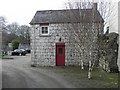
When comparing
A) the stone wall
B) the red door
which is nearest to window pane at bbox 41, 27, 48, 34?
the stone wall

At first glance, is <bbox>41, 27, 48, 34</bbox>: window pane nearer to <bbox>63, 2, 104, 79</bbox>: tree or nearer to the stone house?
the stone house

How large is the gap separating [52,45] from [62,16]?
3402 millimetres

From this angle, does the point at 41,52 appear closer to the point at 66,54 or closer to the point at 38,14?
the point at 66,54

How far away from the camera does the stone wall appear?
73.6ft

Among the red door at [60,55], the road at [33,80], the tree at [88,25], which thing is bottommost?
the road at [33,80]

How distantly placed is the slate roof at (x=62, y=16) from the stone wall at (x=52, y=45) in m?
0.64

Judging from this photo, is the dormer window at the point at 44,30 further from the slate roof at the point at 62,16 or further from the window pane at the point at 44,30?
the slate roof at the point at 62,16

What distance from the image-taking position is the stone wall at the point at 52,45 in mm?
22422

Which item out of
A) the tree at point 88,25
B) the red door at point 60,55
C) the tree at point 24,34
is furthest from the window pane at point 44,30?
the tree at point 24,34

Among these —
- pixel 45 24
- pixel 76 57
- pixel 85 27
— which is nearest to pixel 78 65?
pixel 76 57

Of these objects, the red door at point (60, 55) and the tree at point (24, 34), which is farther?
the tree at point (24, 34)

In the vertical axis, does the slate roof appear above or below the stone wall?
above

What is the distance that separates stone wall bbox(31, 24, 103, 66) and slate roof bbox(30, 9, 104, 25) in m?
0.64

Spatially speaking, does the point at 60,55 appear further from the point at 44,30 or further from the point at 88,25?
the point at 88,25
